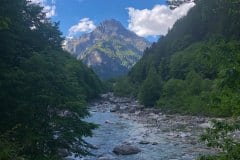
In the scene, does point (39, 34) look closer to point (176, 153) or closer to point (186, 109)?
point (176, 153)

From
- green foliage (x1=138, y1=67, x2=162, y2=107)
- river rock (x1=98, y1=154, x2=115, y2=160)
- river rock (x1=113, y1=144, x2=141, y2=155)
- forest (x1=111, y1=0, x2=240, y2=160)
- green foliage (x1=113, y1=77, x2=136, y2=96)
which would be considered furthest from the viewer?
green foliage (x1=113, y1=77, x2=136, y2=96)

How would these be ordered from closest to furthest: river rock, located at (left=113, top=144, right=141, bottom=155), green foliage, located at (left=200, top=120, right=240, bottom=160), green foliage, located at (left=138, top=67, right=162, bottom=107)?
green foliage, located at (left=200, top=120, right=240, bottom=160) < river rock, located at (left=113, top=144, right=141, bottom=155) < green foliage, located at (left=138, top=67, right=162, bottom=107)

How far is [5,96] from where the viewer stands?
1748 cm

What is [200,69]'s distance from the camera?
10056 cm

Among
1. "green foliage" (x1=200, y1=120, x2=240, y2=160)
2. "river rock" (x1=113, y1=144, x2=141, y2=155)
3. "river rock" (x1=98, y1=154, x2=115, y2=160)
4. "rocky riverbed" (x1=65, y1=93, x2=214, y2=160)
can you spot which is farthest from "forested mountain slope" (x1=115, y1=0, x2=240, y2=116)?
"river rock" (x1=98, y1=154, x2=115, y2=160)

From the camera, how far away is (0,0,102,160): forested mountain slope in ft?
57.4

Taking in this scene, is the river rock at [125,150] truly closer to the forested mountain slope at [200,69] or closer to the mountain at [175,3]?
the forested mountain slope at [200,69]

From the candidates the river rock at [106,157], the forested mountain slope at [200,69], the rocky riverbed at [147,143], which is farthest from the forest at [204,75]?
the river rock at [106,157]

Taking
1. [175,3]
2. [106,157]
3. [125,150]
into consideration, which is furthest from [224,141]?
[125,150]

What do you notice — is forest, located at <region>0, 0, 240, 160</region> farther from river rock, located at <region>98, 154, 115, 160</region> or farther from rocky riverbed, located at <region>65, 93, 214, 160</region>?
river rock, located at <region>98, 154, 115, 160</region>

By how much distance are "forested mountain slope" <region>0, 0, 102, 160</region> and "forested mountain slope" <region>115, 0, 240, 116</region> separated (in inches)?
276

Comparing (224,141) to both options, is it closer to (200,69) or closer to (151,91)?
(151,91)

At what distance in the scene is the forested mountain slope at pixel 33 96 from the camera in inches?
688

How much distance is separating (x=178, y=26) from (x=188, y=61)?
68490 mm
